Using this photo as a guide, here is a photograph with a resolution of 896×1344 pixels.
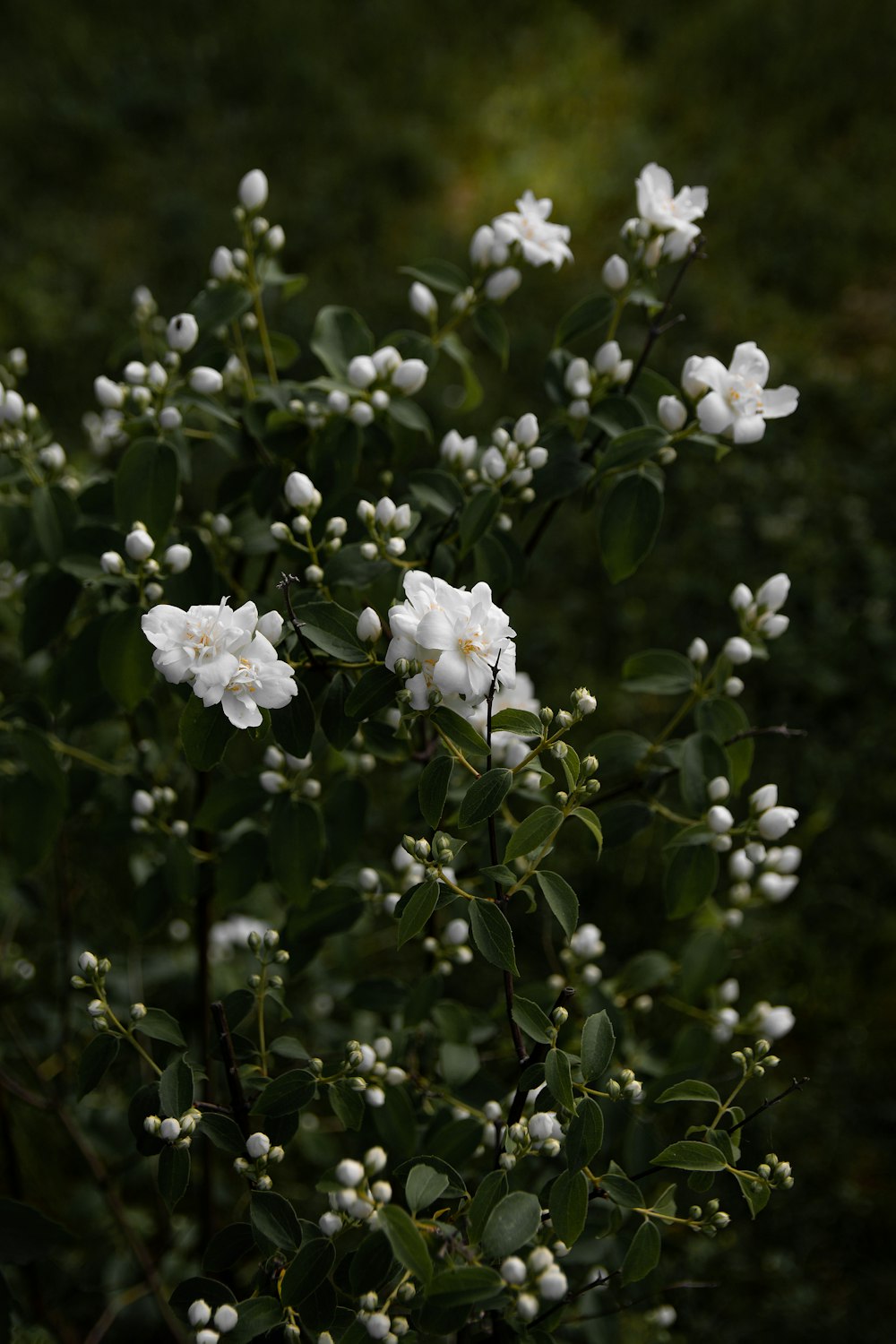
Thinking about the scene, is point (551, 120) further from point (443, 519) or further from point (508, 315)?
point (443, 519)

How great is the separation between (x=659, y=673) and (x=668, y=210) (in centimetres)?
61

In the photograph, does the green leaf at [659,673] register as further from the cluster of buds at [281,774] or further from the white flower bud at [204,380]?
the white flower bud at [204,380]

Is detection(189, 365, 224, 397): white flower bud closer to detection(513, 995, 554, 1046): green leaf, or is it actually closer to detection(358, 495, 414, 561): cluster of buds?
detection(358, 495, 414, 561): cluster of buds

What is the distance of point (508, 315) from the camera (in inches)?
157

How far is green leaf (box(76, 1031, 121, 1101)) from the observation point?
114cm

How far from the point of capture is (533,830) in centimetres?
107

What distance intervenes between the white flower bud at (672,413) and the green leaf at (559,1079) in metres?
0.75

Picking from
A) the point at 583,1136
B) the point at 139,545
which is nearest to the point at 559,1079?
the point at 583,1136

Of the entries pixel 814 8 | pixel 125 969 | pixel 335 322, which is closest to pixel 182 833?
pixel 335 322

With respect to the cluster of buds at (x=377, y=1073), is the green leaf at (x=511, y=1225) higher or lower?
higher

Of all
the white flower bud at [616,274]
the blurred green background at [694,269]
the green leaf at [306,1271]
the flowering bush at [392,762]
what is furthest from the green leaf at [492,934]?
the blurred green background at [694,269]

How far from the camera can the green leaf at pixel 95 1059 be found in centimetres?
114

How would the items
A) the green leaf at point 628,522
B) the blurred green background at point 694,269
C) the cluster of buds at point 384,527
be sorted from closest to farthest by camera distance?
the cluster of buds at point 384,527 < the green leaf at point 628,522 < the blurred green background at point 694,269

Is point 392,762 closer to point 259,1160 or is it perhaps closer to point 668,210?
point 259,1160
